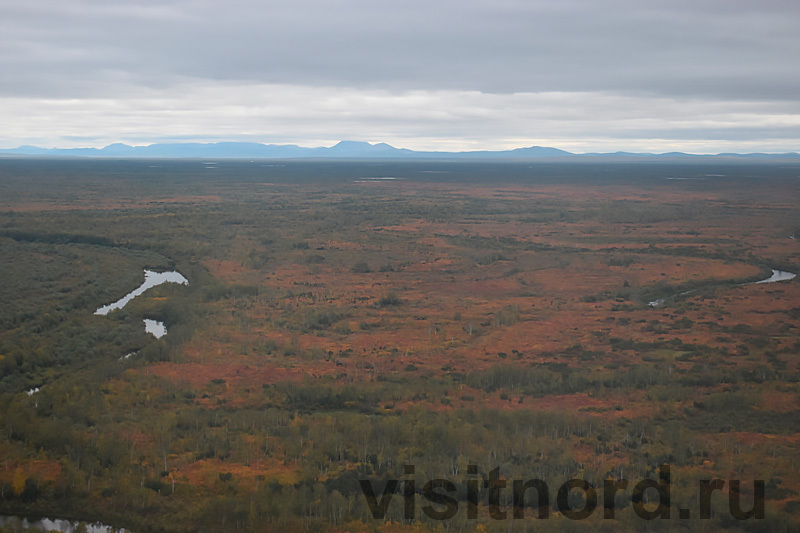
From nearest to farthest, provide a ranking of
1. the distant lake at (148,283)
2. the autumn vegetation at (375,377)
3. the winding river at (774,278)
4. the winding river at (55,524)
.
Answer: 1. the winding river at (55,524)
2. the autumn vegetation at (375,377)
3. the distant lake at (148,283)
4. the winding river at (774,278)

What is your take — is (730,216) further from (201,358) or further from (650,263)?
(201,358)

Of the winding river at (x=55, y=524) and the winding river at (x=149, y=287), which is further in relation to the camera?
the winding river at (x=149, y=287)

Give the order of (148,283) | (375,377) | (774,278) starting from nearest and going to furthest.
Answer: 1. (375,377)
2. (148,283)
3. (774,278)

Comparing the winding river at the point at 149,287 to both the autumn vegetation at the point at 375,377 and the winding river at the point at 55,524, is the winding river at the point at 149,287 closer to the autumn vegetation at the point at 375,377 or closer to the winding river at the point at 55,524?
the autumn vegetation at the point at 375,377

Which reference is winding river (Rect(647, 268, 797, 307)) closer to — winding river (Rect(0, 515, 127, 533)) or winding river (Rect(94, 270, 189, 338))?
winding river (Rect(94, 270, 189, 338))

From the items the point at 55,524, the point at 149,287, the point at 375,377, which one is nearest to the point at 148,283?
the point at 149,287

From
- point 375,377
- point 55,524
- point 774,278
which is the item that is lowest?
point 55,524

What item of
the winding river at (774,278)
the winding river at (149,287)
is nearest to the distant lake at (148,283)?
the winding river at (149,287)

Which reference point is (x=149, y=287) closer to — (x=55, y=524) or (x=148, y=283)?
(x=148, y=283)
